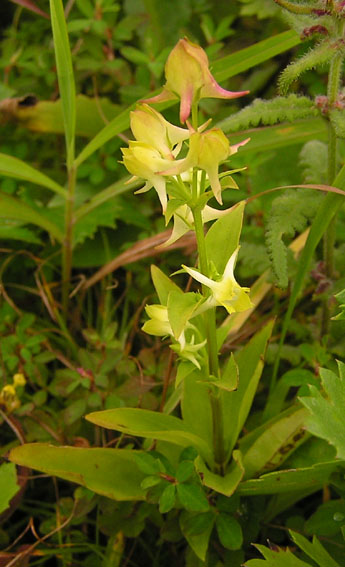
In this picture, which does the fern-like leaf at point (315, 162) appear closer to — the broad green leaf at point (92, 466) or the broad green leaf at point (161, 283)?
the broad green leaf at point (161, 283)

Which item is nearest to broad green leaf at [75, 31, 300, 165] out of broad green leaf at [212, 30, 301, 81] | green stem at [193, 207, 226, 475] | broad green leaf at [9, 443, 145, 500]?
broad green leaf at [212, 30, 301, 81]

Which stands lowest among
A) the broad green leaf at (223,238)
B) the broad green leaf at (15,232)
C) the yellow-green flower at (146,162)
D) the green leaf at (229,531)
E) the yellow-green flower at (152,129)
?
the green leaf at (229,531)

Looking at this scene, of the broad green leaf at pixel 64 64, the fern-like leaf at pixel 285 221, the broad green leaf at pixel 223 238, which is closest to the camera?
the broad green leaf at pixel 223 238

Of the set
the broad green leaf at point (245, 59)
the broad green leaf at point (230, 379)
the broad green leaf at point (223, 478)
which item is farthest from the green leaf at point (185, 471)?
the broad green leaf at point (245, 59)

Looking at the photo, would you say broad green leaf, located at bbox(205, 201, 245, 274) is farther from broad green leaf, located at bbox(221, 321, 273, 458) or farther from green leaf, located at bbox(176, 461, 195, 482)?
green leaf, located at bbox(176, 461, 195, 482)

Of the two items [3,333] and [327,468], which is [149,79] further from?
[327,468]

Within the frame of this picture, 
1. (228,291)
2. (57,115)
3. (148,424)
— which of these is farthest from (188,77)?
(57,115)

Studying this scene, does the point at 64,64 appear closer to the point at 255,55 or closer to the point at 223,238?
the point at 255,55

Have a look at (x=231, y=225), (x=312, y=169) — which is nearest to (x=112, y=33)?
(x=312, y=169)
